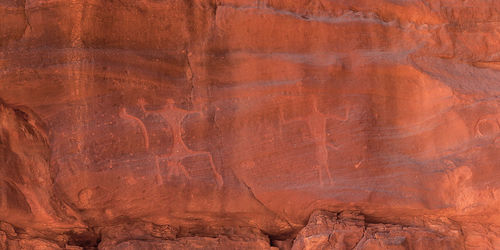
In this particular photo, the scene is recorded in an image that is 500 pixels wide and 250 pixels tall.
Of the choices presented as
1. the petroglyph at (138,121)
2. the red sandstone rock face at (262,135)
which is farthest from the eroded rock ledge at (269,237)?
the petroglyph at (138,121)

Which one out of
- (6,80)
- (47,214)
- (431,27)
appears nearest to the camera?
(6,80)

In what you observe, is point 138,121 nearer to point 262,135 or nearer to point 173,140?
point 173,140

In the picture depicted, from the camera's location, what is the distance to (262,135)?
170 inches

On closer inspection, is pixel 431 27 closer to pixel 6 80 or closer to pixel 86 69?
pixel 86 69

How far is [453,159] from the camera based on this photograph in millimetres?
4254

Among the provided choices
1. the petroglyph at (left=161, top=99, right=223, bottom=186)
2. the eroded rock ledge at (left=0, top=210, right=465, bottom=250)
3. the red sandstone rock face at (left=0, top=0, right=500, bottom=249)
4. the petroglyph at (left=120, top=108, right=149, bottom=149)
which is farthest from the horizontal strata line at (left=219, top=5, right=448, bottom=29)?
the eroded rock ledge at (left=0, top=210, right=465, bottom=250)

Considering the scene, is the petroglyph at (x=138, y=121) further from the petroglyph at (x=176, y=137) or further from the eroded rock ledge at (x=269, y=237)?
the eroded rock ledge at (x=269, y=237)

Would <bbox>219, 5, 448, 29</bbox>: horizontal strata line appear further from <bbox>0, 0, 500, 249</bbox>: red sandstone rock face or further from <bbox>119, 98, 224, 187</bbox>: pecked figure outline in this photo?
<bbox>119, 98, 224, 187</bbox>: pecked figure outline

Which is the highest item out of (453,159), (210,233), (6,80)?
(6,80)

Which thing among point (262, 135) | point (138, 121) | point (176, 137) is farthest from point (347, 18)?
point (138, 121)

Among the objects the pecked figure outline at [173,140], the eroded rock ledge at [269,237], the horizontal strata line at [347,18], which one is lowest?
the eroded rock ledge at [269,237]

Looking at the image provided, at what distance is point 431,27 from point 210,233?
285cm

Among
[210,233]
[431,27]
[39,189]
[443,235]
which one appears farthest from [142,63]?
[443,235]

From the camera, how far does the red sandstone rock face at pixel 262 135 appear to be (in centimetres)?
413
